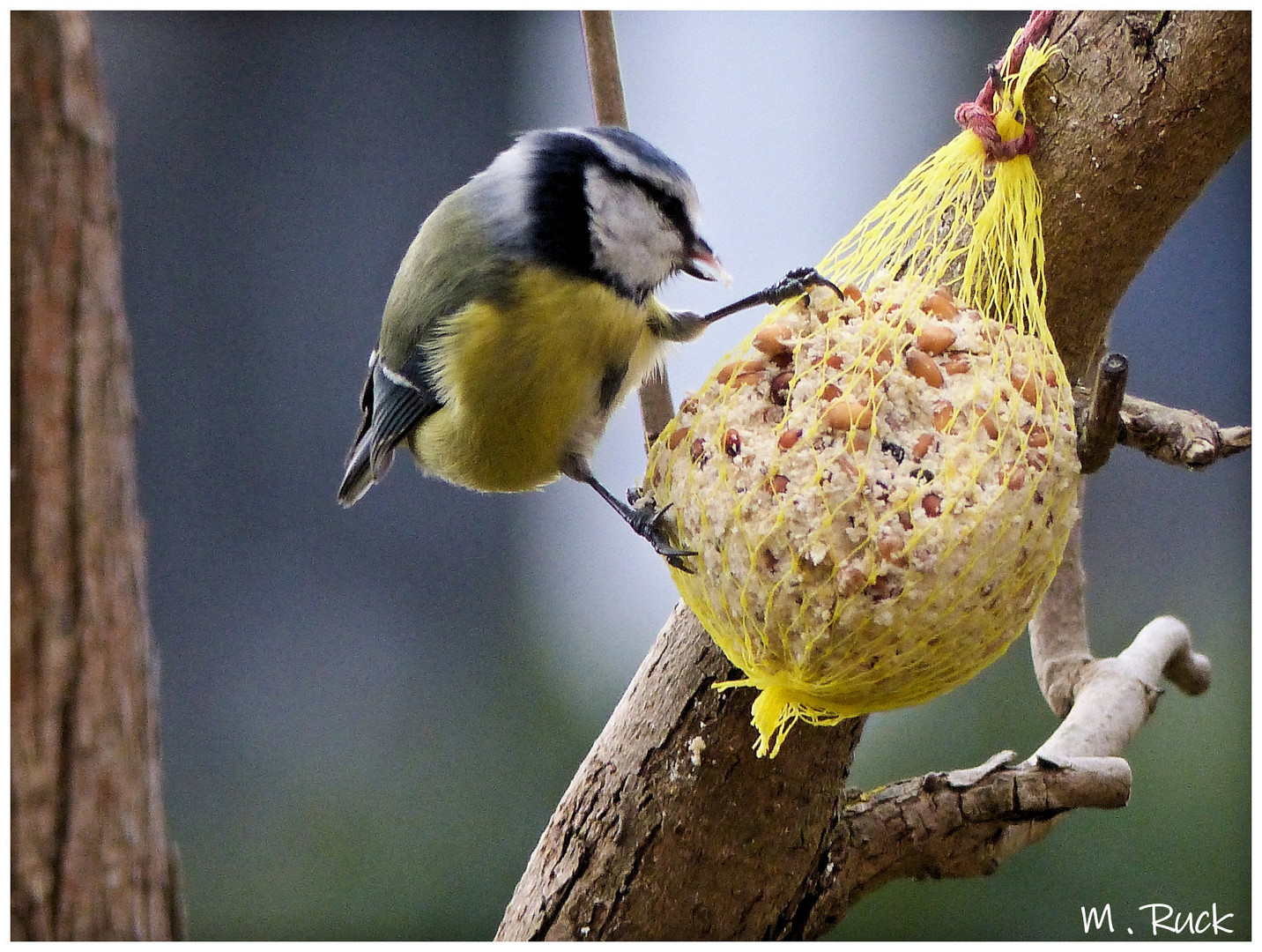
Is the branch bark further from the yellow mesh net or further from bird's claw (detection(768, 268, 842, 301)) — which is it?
bird's claw (detection(768, 268, 842, 301))

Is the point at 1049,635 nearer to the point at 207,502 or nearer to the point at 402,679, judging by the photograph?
the point at 402,679

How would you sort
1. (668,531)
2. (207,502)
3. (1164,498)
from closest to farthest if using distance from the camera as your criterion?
(668,531) → (1164,498) → (207,502)

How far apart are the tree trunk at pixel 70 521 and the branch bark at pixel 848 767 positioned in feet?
1.32

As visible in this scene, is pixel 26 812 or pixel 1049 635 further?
pixel 1049 635

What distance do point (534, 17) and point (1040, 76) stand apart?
0.89 meters

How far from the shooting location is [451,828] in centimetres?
218

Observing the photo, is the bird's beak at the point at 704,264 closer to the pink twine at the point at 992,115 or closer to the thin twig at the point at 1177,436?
the pink twine at the point at 992,115

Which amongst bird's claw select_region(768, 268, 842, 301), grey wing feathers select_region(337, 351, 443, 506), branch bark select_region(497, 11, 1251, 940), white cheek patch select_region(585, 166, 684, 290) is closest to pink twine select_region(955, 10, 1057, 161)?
branch bark select_region(497, 11, 1251, 940)

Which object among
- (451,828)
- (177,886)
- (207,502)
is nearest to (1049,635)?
(177,886)

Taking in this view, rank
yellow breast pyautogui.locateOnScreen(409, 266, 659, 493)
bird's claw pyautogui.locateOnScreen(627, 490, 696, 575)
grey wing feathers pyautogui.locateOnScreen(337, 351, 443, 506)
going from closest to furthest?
bird's claw pyautogui.locateOnScreen(627, 490, 696, 575) → yellow breast pyautogui.locateOnScreen(409, 266, 659, 493) → grey wing feathers pyautogui.locateOnScreen(337, 351, 443, 506)

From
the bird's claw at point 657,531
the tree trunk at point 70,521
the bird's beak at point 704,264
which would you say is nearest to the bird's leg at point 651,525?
the bird's claw at point 657,531

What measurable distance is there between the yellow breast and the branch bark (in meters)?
0.21

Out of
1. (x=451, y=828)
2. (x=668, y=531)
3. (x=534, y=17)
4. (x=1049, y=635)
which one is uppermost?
(x=534, y=17)

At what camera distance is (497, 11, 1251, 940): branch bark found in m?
0.88
